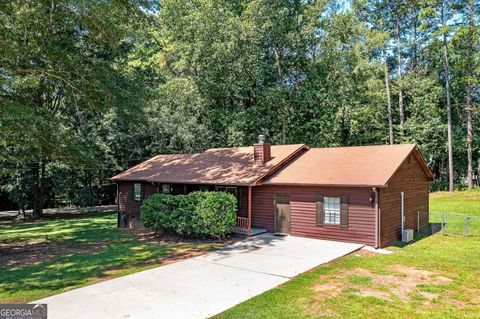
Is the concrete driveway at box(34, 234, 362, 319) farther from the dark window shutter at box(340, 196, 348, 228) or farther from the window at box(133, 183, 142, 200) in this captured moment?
the window at box(133, 183, 142, 200)

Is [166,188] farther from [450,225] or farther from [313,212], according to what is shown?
[450,225]

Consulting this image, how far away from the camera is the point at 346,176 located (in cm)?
1426

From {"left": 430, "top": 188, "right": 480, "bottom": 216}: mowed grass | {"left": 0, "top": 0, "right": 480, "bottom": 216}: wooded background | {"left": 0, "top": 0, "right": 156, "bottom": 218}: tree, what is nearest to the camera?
{"left": 0, "top": 0, "right": 156, "bottom": 218}: tree

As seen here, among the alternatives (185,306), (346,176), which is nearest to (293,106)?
(346,176)

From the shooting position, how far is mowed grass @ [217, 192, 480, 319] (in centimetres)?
705

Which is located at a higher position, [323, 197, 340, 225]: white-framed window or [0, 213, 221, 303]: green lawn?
[323, 197, 340, 225]: white-framed window

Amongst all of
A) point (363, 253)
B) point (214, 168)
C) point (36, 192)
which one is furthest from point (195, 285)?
point (36, 192)

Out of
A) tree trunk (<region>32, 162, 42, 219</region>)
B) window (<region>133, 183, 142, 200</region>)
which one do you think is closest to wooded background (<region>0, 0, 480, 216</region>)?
tree trunk (<region>32, 162, 42, 219</region>)

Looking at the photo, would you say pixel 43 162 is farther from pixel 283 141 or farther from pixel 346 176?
pixel 346 176

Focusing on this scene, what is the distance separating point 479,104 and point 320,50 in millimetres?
18530

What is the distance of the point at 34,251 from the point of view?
14703 millimetres

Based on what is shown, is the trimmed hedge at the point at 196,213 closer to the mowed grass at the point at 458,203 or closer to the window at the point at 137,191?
the window at the point at 137,191

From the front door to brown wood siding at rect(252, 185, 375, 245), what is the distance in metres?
0.21

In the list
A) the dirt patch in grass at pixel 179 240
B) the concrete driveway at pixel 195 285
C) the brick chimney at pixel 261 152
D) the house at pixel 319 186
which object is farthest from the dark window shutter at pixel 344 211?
the brick chimney at pixel 261 152
